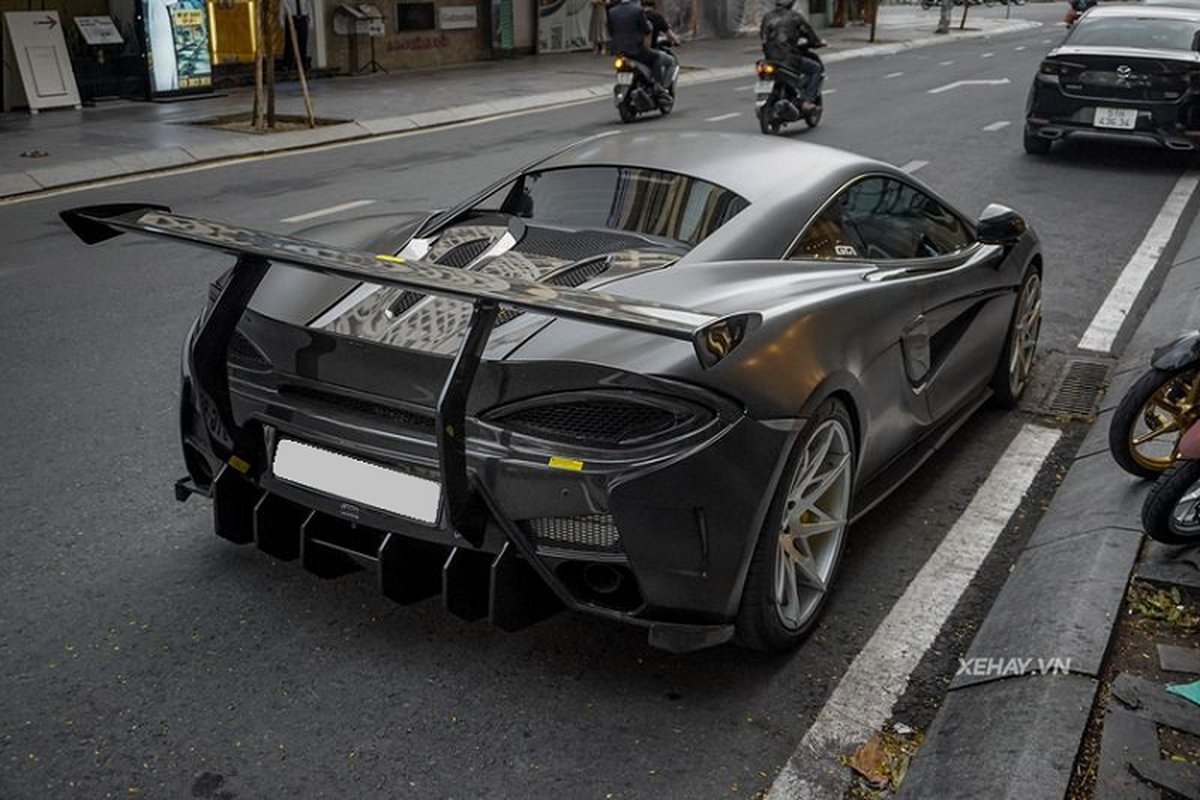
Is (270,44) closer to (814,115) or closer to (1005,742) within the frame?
(814,115)

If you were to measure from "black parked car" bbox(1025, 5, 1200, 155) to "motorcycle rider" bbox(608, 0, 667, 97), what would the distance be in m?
5.81

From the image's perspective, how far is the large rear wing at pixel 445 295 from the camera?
3018 mm

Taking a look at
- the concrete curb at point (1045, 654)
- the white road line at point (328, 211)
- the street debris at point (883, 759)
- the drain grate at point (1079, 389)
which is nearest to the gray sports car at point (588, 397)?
the street debris at point (883, 759)

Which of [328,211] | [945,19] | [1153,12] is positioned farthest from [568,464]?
[945,19]

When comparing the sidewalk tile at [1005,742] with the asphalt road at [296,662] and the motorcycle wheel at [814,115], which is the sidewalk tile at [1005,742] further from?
the motorcycle wheel at [814,115]

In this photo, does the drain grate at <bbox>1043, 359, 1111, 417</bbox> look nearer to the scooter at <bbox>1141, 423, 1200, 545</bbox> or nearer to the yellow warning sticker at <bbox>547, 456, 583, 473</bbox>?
the scooter at <bbox>1141, 423, 1200, 545</bbox>

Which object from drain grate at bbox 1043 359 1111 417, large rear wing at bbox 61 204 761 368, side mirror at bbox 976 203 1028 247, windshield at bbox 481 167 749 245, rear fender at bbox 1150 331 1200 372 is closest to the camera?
large rear wing at bbox 61 204 761 368

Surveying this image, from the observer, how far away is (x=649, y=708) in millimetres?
3545

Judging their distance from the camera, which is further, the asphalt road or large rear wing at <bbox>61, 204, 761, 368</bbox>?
the asphalt road

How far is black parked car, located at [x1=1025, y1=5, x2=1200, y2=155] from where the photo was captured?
13.3 metres

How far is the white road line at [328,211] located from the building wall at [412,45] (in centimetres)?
1280

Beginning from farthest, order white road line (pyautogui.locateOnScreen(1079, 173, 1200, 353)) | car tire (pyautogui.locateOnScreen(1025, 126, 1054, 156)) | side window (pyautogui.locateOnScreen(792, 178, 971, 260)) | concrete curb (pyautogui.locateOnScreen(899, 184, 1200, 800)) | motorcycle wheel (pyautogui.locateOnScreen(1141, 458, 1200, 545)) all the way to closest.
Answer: car tire (pyautogui.locateOnScreen(1025, 126, 1054, 156)) < white road line (pyautogui.locateOnScreen(1079, 173, 1200, 353)) < side window (pyautogui.locateOnScreen(792, 178, 971, 260)) < motorcycle wheel (pyautogui.locateOnScreen(1141, 458, 1200, 545)) < concrete curb (pyautogui.locateOnScreen(899, 184, 1200, 800))

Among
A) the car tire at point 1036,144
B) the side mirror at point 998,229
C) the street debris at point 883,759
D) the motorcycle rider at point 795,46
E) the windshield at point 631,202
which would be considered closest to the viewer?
the street debris at point 883,759

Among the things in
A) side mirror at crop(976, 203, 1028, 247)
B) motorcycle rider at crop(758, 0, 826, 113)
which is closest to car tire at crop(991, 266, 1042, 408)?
side mirror at crop(976, 203, 1028, 247)
